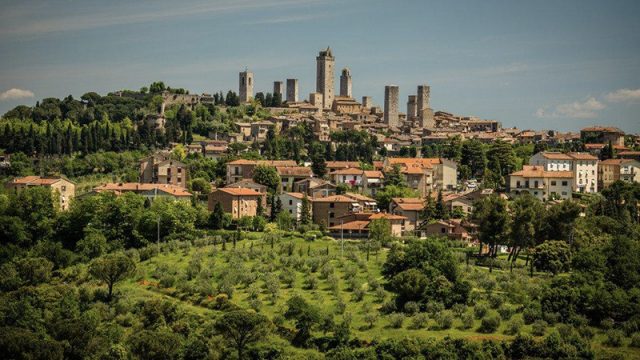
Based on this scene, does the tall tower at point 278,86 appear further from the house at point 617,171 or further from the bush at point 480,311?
the bush at point 480,311

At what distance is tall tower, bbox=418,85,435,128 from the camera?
11044cm

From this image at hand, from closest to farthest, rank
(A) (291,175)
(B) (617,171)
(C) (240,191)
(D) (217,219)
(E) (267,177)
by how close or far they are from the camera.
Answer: (D) (217,219)
(C) (240,191)
(E) (267,177)
(A) (291,175)
(B) (617,171)

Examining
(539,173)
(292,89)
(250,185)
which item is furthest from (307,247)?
(292,89)

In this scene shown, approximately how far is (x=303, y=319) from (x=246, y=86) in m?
82.2

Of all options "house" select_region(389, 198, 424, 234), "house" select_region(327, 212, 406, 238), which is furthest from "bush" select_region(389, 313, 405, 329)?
"house" select_region(389, 198, 424, 234)

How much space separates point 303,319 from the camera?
36969 millimetres

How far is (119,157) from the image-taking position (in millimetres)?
74750

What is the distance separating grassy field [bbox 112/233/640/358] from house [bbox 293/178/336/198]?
13510 millimetres

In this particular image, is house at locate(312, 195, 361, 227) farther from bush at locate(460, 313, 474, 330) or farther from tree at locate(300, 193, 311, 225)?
bush at locate(460, 313, 474, 330)

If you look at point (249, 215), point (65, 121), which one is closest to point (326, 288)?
point (249, 215)

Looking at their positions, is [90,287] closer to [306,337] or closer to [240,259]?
[240,259]

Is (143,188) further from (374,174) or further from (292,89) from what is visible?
(292,89)

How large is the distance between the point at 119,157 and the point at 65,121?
14241 mm

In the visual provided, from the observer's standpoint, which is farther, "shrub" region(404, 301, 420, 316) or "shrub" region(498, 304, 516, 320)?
"shrub" region(404, 301, 420, 316)
